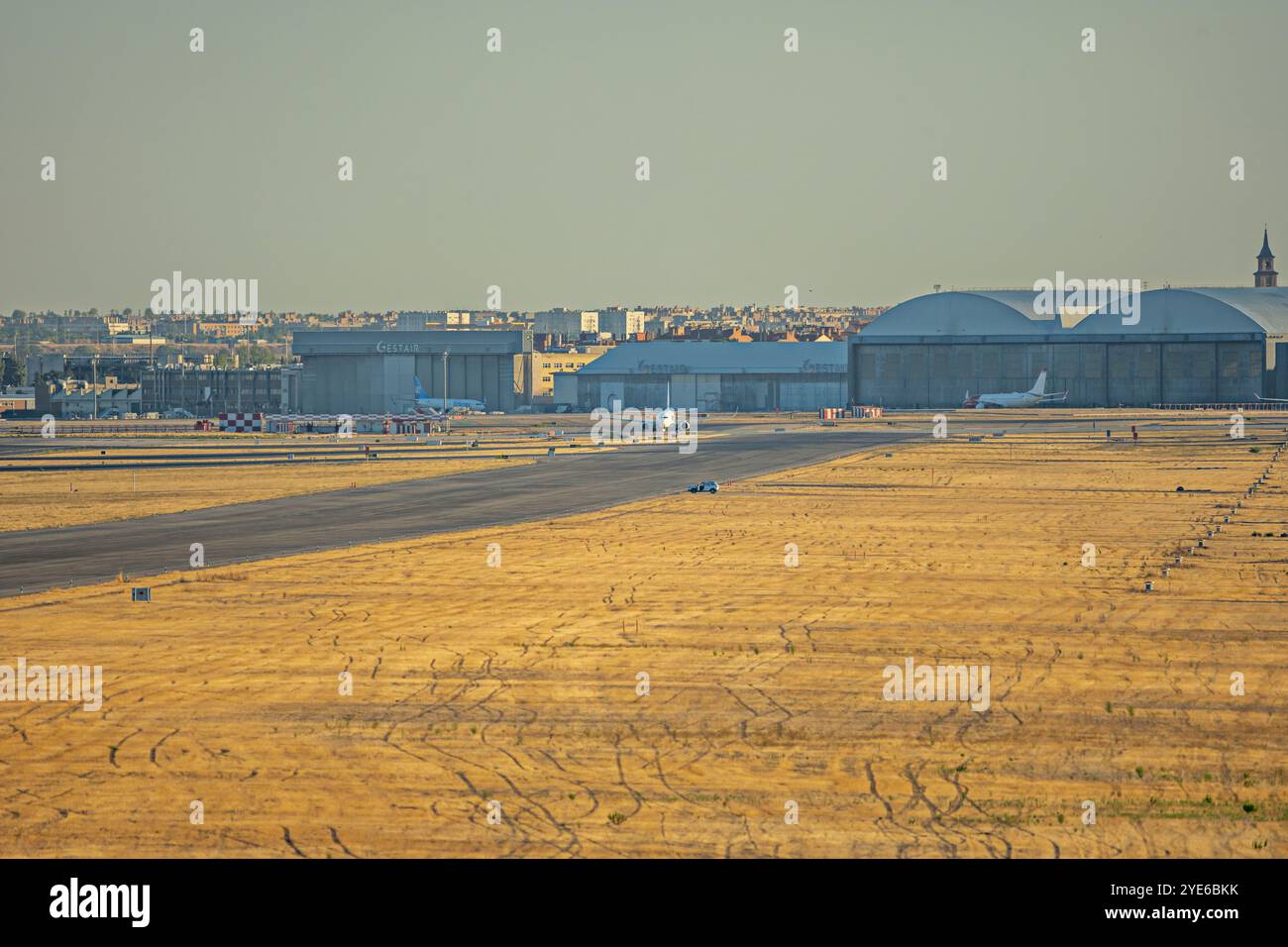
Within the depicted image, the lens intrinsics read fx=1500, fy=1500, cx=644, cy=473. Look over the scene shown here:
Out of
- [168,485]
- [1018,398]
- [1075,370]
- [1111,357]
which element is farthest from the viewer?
[1075,370]

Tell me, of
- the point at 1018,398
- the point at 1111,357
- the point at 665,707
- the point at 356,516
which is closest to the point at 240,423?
the point at 1018,398

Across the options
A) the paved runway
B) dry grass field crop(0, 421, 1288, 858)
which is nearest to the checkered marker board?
the paved runway

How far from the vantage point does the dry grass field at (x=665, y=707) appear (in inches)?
680

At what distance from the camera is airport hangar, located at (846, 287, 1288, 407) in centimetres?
18800

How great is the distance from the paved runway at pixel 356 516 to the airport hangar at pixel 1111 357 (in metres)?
103

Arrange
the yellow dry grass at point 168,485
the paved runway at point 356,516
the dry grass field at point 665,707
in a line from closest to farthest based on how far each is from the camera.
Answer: the dry grass field at point 665,707
the paved runway at point 356,516
the yellow dry grass at point 168,485

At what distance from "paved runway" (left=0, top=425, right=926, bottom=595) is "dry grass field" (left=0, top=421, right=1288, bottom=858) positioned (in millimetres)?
3729

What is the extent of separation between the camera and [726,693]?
24.5 meters

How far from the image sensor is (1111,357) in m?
190

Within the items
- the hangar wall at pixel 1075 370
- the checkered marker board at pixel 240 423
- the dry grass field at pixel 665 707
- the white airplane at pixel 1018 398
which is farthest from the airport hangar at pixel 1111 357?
the dry grass field at pixel 665 707

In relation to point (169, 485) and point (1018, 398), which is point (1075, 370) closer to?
point (1018, 398)

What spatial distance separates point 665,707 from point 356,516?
35.3 meters

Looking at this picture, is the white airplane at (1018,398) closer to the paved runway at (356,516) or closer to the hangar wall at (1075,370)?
the hangar wall at (1075,370)
